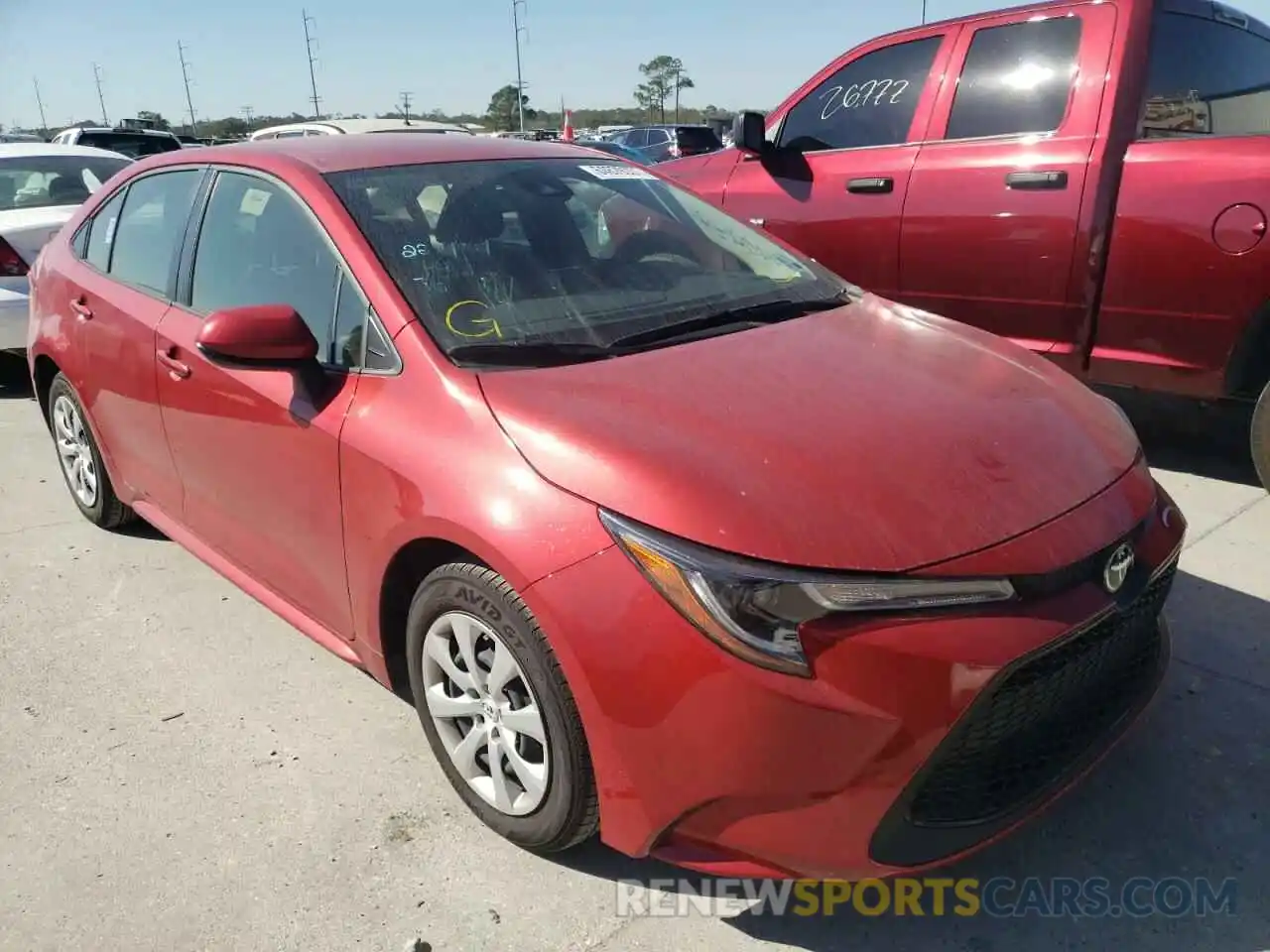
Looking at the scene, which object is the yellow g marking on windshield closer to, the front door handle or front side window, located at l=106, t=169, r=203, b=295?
the front door handle

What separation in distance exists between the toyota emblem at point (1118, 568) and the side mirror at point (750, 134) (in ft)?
12.3

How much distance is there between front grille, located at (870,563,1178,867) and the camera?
185 centimetres


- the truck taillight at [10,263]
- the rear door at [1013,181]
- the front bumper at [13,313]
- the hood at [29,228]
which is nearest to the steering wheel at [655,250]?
the rear door at [1013,181]

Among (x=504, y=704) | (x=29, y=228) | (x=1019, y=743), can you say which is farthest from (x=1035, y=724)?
(x=29, y=228)

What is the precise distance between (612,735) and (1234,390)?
3406mm

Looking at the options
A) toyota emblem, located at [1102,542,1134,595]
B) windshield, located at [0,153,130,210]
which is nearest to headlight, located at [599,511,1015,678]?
toyota emblem, located at [1102,542,1134,595]

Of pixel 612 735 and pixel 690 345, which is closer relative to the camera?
pixel 612 735

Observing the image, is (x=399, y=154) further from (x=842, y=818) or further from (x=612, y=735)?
(x=842, y=818)

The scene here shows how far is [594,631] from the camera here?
1890mm

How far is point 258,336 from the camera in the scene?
Result: 2445mm

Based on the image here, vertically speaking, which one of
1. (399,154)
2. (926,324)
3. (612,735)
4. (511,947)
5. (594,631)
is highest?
(399,154)

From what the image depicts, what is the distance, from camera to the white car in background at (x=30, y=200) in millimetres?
6062

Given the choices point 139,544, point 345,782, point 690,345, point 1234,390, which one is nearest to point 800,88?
point 1234,390

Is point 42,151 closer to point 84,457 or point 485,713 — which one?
point 84,457
